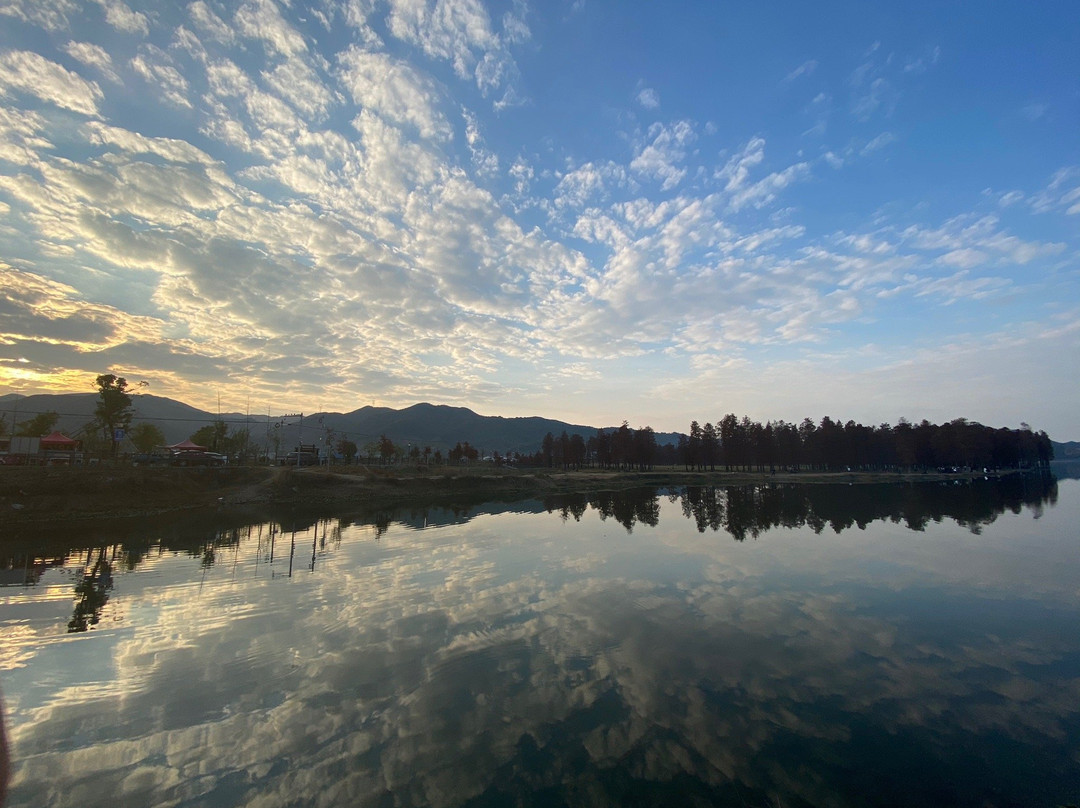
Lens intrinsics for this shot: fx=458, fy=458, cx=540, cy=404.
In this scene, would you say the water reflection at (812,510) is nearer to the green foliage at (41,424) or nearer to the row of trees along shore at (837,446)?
the row of trees along shore at (837,446)

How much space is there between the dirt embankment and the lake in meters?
17.5

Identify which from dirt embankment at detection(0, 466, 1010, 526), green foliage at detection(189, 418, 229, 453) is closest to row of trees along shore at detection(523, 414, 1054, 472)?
dirt embankment at detection(0, 466, 1010, 526)

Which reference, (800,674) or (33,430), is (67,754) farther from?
(33,430)

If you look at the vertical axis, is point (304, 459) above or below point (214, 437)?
below

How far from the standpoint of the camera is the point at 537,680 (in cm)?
1228

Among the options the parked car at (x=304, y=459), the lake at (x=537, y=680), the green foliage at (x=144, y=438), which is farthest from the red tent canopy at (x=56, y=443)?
the lake at (x=537, y=680)

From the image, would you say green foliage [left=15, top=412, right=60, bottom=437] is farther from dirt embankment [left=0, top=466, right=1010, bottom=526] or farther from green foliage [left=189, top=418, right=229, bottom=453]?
dirt embankment [left=0, top=466, right=1010, bottom=526]

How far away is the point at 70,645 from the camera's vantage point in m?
14.2

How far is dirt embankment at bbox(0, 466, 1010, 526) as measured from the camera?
4031 cm

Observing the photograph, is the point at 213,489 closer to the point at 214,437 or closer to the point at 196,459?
the point at 196,459

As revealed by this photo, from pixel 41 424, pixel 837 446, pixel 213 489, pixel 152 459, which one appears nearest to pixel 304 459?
pixel 152 459

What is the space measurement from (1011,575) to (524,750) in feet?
94.4

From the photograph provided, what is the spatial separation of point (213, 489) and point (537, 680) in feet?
196

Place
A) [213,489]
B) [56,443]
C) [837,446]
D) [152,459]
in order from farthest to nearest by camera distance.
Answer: [837,446], [152,459], [56,443], [213,489]
